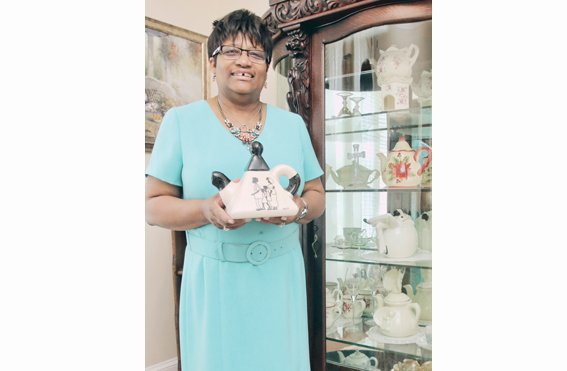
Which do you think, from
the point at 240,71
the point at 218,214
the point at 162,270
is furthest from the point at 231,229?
the point at 162,270

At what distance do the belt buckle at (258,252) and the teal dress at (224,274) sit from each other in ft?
0.04

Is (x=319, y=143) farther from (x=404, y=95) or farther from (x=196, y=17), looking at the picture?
(x=196, y=17)

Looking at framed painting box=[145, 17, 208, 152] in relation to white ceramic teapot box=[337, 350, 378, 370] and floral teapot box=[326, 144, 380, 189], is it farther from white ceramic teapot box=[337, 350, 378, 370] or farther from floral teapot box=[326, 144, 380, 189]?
white ceramic teapot box=[337, 350, 378, 370]

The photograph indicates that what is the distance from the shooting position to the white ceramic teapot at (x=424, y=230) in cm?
118

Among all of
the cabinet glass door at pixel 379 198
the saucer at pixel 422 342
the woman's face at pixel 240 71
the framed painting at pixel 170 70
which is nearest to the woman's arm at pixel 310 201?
the woman's face at pixel 240 71

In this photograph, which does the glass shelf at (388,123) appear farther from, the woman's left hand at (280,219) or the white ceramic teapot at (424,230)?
the woman's left hand at (280,219)

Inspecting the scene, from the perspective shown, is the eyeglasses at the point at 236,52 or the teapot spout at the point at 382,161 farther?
the teapot spout at the point at 382,161

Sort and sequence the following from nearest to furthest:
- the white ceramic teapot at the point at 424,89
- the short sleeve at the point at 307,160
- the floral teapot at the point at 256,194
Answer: the floral teapot at the point at 256,194
the short sleeve at the point at 307,160
the white ceramic teapot at the point at 424,89

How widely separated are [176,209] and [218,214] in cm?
11

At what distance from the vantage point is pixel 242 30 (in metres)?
0.80

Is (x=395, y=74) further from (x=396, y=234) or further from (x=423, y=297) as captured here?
(x=423, y=297)
